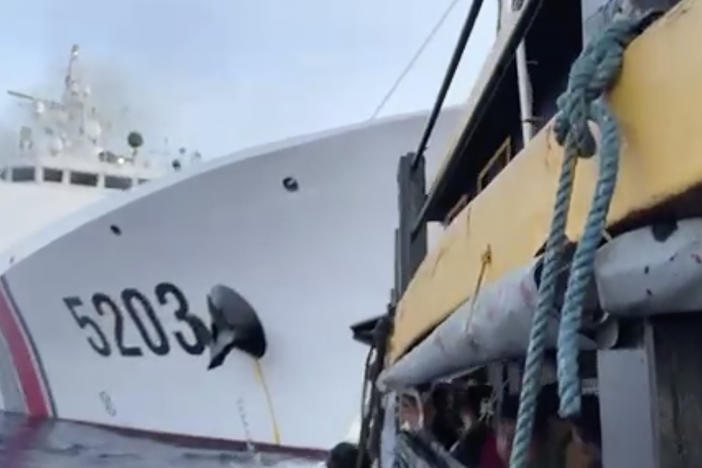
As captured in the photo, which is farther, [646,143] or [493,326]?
[493,326]

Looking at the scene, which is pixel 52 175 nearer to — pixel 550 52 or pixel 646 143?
pixel 550 52

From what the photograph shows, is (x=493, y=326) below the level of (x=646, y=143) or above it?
below

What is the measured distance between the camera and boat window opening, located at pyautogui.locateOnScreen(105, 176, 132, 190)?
19297 mm

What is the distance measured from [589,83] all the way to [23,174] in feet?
60.9

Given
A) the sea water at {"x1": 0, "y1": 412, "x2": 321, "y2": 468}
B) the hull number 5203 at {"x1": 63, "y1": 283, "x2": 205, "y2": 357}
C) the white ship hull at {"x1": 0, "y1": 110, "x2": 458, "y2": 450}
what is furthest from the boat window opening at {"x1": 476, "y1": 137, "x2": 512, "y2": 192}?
the hull number 5203 at {"x1": 63, "y1": 283, "x2": 205, "y2": 357}

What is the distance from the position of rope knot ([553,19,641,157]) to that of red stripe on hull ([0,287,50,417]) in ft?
37.6

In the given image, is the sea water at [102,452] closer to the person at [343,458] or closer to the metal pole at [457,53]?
the person at [343,458]

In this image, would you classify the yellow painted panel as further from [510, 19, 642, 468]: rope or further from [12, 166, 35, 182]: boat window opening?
[12, 166, 35, 182]: boat window opening

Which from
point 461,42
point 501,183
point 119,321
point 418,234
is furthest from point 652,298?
point 119,321

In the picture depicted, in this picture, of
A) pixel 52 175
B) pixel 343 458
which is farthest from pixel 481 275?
pixel 52 175

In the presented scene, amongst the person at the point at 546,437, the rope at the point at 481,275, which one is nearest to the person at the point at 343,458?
the person at the point at 546,437

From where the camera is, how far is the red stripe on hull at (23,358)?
11.9 metres

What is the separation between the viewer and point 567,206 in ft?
3.71

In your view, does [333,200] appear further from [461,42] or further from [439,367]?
[439,367]
